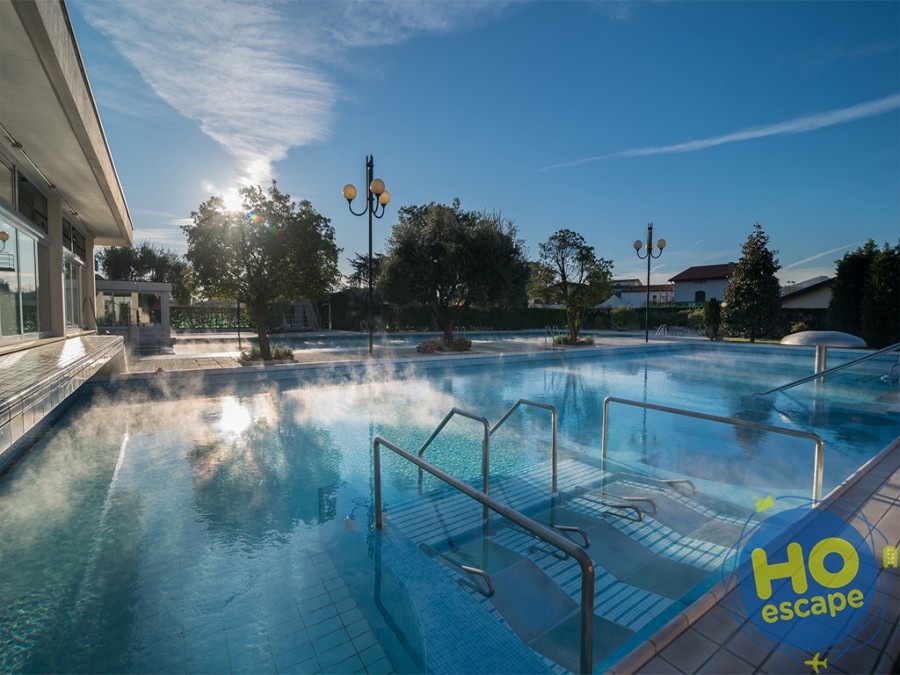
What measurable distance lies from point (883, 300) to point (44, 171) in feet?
88.3

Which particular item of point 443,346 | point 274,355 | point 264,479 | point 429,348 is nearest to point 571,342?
Result: point 443,346

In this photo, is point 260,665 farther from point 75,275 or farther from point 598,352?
point 598,352

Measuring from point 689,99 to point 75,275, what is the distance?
66.3 feet

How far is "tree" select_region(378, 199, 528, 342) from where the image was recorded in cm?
1507

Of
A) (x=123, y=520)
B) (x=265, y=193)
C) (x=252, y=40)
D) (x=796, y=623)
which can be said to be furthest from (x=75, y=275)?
(x=796, y=623)

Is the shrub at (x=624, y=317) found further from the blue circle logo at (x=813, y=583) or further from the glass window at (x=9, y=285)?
the glass window at (x=9, y=285)

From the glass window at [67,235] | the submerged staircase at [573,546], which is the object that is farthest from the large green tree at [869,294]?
the glass window at [67,235]

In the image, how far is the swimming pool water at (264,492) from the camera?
247cm

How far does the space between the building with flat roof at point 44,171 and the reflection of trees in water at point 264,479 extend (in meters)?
3.78

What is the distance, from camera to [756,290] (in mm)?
20719

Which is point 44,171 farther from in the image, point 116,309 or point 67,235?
point 116,309

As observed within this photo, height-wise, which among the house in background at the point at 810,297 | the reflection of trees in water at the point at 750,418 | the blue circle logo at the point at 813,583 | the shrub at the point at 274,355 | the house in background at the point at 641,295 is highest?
the house in background at the point at 641,295

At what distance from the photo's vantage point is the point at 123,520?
12.9 ft

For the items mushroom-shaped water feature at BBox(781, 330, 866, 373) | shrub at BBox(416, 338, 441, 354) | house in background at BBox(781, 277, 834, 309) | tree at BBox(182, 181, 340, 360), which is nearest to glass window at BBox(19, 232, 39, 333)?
tree at BBox(182, 181, 340, 360)
